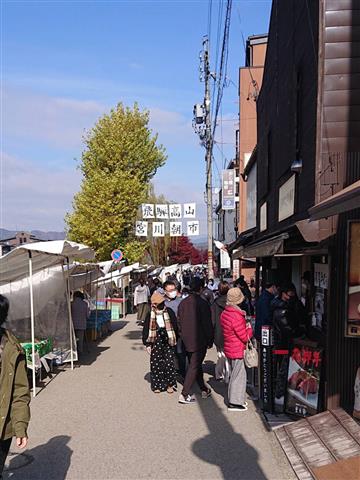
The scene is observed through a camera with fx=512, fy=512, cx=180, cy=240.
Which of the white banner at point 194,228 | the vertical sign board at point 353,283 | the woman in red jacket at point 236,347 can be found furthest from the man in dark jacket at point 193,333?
the white banner at point 194,228

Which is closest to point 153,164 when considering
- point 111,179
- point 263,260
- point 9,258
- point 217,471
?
point 111,179

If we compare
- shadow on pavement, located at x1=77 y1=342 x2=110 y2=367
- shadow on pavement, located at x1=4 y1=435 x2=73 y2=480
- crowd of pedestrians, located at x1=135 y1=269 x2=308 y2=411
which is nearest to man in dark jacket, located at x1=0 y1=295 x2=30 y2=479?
shadow on pavement, located at x1=4 y1=435 x2=73 y2=480

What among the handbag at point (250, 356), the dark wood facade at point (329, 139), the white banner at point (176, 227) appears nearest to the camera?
the dark wood facade at point (329, 139)

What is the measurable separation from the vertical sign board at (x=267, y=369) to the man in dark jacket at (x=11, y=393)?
3932 millimetres

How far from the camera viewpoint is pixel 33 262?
10055mm

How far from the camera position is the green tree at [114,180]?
27.0m

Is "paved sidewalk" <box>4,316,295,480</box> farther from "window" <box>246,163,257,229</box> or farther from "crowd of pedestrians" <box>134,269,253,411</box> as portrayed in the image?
"window" <box>246,163,257,229</box>

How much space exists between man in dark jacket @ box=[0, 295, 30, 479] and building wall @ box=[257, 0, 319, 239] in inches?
201

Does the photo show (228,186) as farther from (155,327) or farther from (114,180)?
(155,327)

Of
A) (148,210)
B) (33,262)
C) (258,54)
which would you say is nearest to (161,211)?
(148,210)

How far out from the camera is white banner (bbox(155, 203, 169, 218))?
23.7m

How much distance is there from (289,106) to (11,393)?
7908 millimetres

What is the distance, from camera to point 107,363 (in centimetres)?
1176

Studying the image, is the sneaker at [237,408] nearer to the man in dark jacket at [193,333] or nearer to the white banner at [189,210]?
the man in dark jacket at [193,333]
